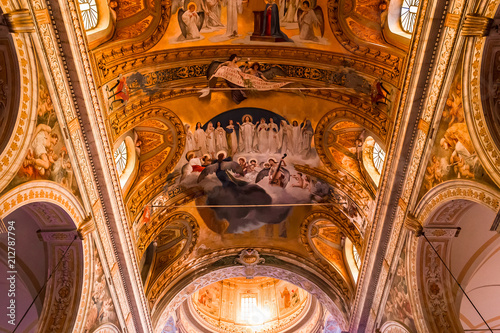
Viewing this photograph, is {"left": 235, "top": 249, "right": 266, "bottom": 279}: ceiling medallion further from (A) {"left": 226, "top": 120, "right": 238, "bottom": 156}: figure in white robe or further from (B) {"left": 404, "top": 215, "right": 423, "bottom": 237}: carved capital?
(B) {"left": 404, "top": 215, "right": 423, "bottom": 237}: carved capital

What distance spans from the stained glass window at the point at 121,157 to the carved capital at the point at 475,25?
8.73m

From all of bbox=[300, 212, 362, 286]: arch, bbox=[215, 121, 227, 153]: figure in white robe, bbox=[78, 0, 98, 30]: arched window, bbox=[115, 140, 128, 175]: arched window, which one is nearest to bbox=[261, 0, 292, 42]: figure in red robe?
bbox=[215, 121, 227, 153]: figure in white robe

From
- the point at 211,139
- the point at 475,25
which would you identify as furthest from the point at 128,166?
the point at 475,25

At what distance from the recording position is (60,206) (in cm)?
908

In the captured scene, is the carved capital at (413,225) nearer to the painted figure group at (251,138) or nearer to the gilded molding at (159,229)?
the painted figure group at (251,138)

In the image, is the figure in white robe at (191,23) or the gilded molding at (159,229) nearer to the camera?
the figure in white robe at (191,23)

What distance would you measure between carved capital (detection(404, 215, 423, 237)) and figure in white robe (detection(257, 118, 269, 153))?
16.2 ft

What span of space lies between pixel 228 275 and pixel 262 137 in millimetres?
6605

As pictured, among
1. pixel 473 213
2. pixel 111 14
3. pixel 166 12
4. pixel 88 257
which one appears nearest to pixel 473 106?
pixel 473 213

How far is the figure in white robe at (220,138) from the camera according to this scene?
1353 cm

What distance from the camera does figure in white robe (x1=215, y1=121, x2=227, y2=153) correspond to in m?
13.5

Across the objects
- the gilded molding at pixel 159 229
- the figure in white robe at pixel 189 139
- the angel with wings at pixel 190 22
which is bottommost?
the gilded molding at pixel 159 229

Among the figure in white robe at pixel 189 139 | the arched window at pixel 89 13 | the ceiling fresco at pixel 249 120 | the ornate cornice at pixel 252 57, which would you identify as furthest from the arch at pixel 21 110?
the figure in white robe at pixel 189 139

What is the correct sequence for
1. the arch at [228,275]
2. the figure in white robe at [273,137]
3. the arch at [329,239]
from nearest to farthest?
1. the figure in white robe at [273,137]
2. the arch at [329,239]
3. the arch at [228,275]
